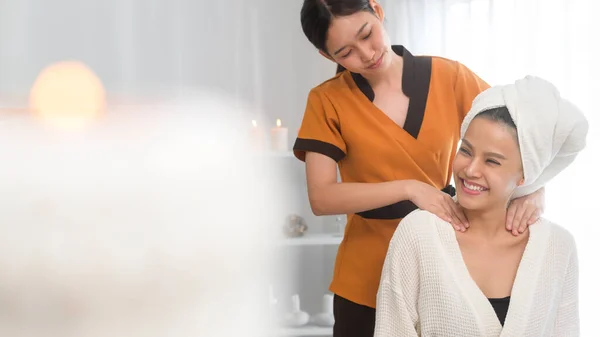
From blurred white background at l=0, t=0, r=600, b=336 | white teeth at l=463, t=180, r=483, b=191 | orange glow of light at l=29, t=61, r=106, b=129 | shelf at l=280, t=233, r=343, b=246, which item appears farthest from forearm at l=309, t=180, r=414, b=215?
orange glow of light at l=29, t=61, r=106, b=129

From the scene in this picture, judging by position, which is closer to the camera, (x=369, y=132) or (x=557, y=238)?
(x=557, y=238)

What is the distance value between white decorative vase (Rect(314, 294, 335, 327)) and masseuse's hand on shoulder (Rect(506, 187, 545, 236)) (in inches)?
59.4

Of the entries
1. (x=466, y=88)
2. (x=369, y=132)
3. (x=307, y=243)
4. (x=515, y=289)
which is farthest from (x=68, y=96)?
(x=515, y=289)

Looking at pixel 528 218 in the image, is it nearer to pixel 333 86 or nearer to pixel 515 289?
pixel 515 289

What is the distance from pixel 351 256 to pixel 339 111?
32cm

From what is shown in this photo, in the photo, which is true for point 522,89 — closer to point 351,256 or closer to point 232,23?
point 351,256

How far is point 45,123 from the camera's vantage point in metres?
2.99

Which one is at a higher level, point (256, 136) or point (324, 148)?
point (324, 148)

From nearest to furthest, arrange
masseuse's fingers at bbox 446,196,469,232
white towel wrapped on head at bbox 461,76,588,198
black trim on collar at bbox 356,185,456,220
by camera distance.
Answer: white towel wrapped on head at bbox 461,76,588,198
masseuse's fingers at bbox 446,196,469,232
black trim on collar at bbox 356,185,456,220

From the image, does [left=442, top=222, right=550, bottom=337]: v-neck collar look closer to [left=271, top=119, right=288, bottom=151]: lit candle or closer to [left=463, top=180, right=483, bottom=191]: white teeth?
[left=463, top=180, right=483, bottom=191]: white teeth

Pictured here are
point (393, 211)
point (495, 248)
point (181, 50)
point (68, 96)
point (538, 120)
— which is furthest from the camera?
point (68, 96)

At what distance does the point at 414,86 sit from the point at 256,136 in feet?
4.94

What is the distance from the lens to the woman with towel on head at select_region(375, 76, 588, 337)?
4.14 ft

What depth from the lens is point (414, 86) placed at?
1490 millimetres
